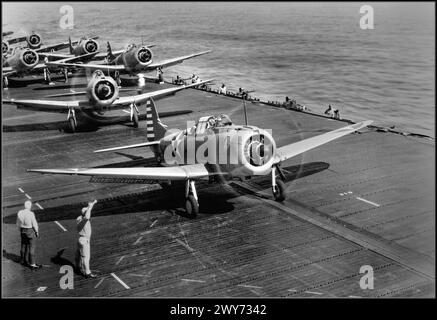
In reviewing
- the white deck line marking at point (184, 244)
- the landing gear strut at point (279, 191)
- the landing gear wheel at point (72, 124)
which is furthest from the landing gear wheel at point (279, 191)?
the landing gear wheel at point (72, 124)

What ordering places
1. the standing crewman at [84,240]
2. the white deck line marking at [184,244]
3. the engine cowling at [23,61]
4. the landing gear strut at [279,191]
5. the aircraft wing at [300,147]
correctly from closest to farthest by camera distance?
the standing crewman at [84,240] → the white deck line marking at [184,244] → the landing gear strut at [279,191] → the aircraft wing at [300,147] → the engine cowling at [23,61]

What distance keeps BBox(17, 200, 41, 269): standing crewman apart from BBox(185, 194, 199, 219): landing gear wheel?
4829 millimetres

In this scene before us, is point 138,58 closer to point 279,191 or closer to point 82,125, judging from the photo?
point 82,125

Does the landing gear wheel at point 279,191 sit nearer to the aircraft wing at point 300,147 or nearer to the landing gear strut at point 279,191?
the landing gear strut at point 279,191

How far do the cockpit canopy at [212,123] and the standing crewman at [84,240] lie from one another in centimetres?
542

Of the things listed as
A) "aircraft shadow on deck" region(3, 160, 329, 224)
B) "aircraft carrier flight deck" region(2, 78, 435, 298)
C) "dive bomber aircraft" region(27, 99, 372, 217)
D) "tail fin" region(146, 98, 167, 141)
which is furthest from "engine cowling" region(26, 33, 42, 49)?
"dive bomber aircraft" region(27, 99, 372, 217)

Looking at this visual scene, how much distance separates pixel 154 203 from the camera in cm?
1709

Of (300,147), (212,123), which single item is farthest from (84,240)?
(300,147)

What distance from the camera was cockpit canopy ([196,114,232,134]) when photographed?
16.0m

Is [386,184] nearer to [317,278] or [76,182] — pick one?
[317,278]

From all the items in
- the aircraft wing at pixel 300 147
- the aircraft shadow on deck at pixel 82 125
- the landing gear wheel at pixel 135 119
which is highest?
the aircraft wing at pixel 300 147

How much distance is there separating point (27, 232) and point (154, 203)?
5609 mm

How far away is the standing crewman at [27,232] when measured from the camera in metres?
12.0
